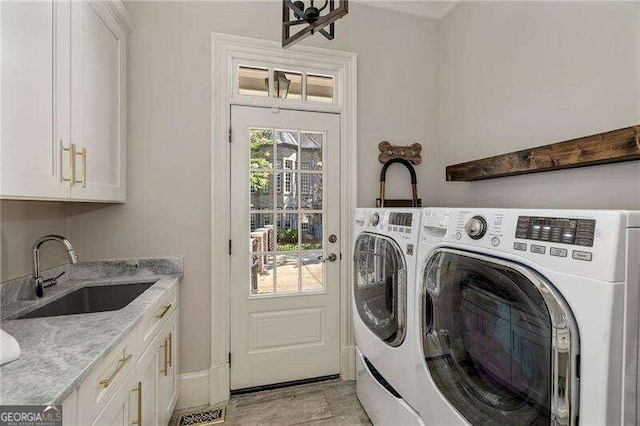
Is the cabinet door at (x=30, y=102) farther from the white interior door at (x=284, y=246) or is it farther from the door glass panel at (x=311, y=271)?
the door glass panel at (x=311, y=271)

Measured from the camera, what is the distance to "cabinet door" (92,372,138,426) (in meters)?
0.94

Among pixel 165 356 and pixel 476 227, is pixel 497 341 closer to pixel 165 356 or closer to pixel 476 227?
pixel 476 227

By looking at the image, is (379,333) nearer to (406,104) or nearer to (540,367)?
(540,367)

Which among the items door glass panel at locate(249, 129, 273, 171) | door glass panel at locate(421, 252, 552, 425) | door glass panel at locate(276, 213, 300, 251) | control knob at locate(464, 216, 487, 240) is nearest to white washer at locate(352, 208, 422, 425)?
door glass panel at locate(421, 252, 552, 425)

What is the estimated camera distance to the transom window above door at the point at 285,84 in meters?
2.13

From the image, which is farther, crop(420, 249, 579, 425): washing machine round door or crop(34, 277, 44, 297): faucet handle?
crop(34, 277, 44, 297): faucet handle

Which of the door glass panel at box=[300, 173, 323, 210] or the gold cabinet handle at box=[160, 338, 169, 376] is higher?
the door glass panel at box=[300, 173, 323, 210]

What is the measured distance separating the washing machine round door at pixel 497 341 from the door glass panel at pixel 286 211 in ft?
3.73

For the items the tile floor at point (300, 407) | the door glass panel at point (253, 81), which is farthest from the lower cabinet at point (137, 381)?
the door glass panel at point (253, 81)

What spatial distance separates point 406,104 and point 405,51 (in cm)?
44

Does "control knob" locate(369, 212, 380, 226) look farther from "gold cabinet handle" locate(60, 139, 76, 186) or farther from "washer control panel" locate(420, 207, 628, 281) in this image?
"gold cabinet handle" locate(60, 139, 76, 186)

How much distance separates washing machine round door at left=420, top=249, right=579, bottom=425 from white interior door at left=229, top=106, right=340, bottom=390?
1.13m

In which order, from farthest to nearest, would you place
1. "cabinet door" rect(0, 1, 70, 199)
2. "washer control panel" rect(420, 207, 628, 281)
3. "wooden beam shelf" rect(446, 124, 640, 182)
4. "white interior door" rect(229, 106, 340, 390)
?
1. "white interior door" rect(229, 106, 340, 390)
2. "wooden beam shelf" rect(446, 124, 640, 182)
3. "cabinet door" rect(0, 1, 70, 199)
4. "washer control panel" rect(420, 207, 628, 281)

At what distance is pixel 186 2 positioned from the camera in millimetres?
1980
